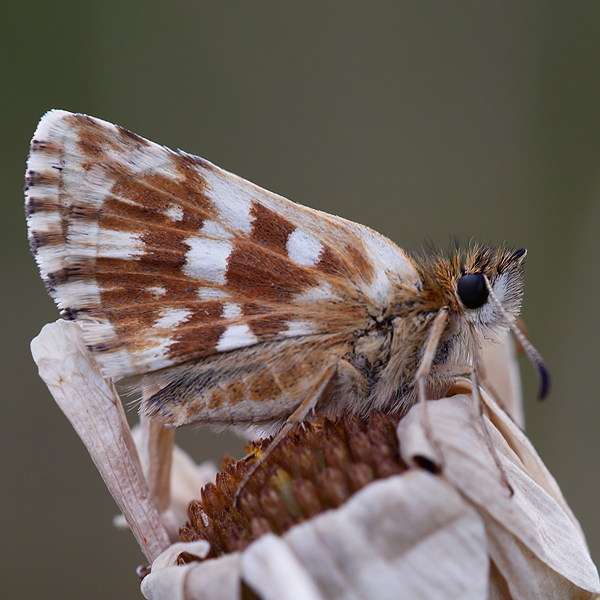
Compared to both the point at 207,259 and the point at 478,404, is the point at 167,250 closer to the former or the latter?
the point at 207,259

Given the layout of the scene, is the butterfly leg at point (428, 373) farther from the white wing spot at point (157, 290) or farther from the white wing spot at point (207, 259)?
the white wing spot at point (157, 290)

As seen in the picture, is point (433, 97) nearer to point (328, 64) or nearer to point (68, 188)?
point (328, 64)

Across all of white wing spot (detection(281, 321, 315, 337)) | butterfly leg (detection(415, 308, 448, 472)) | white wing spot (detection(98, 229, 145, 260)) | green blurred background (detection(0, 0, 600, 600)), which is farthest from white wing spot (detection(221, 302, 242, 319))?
green blurred background (detection(0, 0, 600, 600))

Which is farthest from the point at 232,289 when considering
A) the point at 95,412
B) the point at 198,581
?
the point at 198,581

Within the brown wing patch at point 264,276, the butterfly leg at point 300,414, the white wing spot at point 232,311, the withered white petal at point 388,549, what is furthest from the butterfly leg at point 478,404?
the white wing spot at point 232,311

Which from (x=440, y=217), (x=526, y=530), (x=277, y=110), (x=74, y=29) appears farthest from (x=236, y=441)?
(x=526, y=530)

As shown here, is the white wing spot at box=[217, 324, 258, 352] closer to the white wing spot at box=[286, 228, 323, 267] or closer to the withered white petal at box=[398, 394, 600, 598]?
the white wing spot at box=[286, 228, 323, 267]

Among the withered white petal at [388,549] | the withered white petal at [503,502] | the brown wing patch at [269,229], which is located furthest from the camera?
the brown wing patch at [269,229]
